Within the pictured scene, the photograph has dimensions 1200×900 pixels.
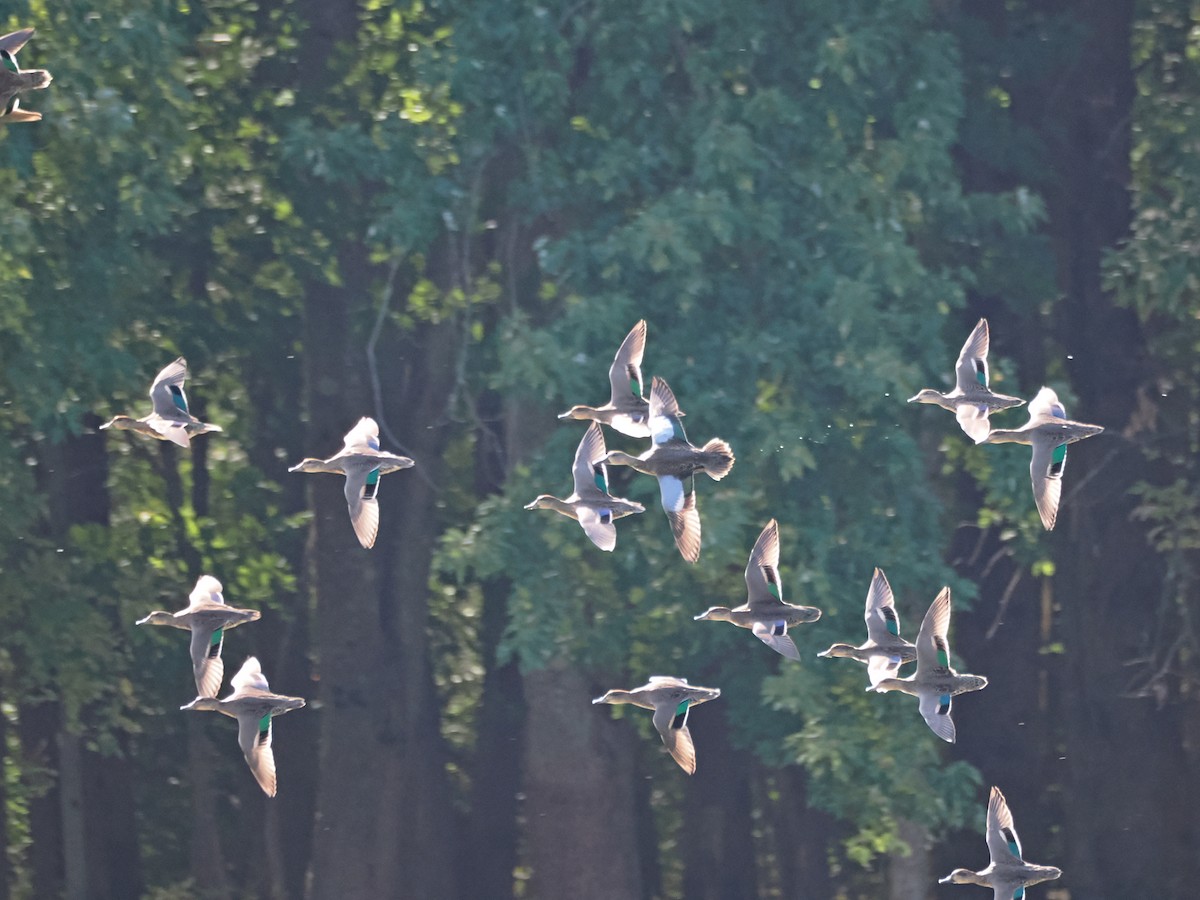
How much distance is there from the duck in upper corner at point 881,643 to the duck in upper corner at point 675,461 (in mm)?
1340

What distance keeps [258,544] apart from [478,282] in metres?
2.99

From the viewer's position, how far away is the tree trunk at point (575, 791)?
→ 19562 millimetres

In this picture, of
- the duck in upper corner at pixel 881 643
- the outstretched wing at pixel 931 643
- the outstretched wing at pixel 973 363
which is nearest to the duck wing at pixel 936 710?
the outstretched wing at pixel 931 643

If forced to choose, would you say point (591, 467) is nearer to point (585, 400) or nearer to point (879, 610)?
point (879, 610)

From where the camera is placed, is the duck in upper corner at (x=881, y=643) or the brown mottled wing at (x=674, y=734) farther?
the duck in upper corner at (x=881, y=643)

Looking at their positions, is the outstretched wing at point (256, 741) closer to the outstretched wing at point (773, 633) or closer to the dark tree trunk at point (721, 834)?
the outstretched wing at point (773, 633)

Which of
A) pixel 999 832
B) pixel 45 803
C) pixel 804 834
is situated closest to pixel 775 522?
pixel 999 832

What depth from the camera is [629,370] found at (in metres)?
14.4

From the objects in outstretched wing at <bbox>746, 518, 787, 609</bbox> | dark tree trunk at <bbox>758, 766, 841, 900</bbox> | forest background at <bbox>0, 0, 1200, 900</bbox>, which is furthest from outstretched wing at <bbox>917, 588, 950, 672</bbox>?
dark tree trunk at <bbox>758, 766, 841, 900</bbox>

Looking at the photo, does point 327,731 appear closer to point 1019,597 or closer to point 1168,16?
point 1019,597

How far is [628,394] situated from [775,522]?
1.10 metres

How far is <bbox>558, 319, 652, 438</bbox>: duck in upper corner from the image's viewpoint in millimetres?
14352

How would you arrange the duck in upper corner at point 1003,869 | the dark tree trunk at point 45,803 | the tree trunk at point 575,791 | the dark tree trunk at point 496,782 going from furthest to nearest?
the dark tree trunk at point 496,782 → the dark tree trunk at point 45,803 → the tree trunk at point 575,791 → the duck in upper corner at point 1003,869

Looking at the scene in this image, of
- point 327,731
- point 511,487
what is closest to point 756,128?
point 511,487
